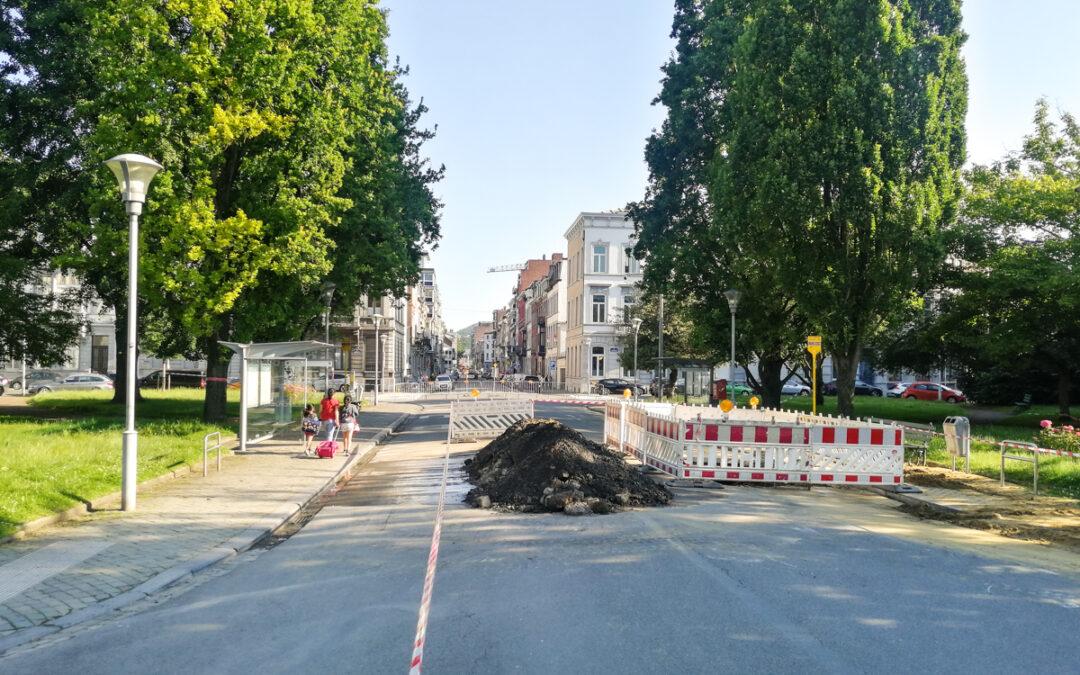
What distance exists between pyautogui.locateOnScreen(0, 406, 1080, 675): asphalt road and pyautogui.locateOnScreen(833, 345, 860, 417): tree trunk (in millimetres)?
13284

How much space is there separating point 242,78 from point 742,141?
14.9 metres

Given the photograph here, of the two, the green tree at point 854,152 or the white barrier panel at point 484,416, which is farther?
the white barrier panel at point 484,416

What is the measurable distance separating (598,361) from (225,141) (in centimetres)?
5537

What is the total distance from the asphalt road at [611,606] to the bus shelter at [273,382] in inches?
362

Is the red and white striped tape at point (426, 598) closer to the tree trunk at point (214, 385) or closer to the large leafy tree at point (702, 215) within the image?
the tree trunk at point (214, 385)

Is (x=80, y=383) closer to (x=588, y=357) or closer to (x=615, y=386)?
(x=615, y=386)

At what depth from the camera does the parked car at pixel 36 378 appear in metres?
52.2

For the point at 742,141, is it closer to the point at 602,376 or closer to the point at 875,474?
the point at 875,474

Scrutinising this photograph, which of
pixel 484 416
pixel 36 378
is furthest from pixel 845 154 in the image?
pixel 36 378

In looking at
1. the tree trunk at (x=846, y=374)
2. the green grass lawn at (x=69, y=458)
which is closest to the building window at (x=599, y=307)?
the tree trunk at (x=846, y=374)

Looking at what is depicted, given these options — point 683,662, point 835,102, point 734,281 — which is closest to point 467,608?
point 683,662

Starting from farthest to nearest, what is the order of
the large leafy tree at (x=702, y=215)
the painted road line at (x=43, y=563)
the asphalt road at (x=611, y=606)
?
the large leafy tree at (x=702, y=215)
the painted road line at (x=43, y=563)
the asphalt road at (x=611, y=606)

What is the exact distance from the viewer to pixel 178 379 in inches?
2352

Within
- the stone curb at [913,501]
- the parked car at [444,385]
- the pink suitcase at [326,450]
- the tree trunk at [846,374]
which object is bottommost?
the parked car at [444,385]
